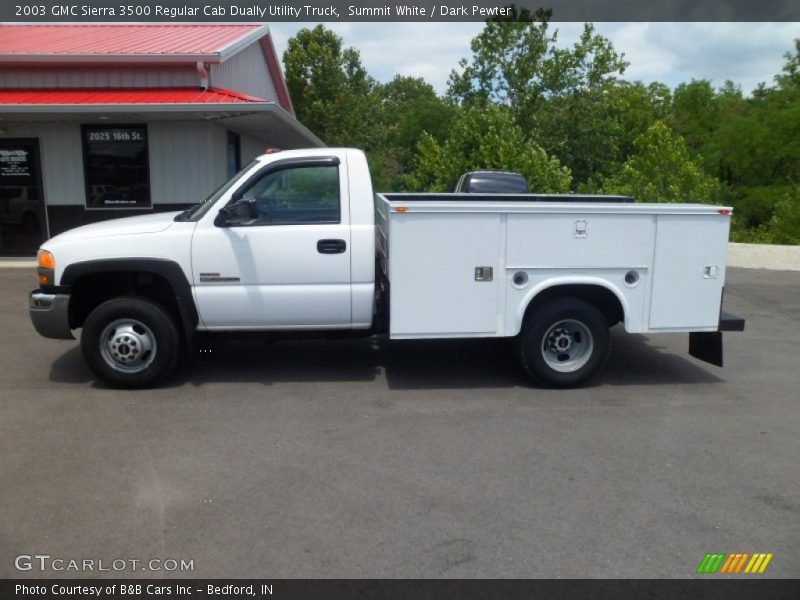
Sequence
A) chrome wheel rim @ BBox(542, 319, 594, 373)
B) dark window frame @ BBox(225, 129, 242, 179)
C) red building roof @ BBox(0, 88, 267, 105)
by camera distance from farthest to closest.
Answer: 1. dark window frame @ BBox(225, 129, 242, 179)
2. red building roof @ BBox(0, 88, 267, 105)
3. chrome wheel rim @ BBox(542, 319, 594, 373)

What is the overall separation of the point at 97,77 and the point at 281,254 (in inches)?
419

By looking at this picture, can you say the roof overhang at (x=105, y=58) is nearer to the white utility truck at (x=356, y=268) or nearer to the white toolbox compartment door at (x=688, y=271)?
the white utility truck at (x=356, y=268)

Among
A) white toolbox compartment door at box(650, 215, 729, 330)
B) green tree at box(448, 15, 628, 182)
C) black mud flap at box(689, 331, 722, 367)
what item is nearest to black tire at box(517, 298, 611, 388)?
white toolbox compartment door at box(650, 215, 729, 330)

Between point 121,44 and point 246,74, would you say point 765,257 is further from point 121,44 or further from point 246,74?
point 121,44

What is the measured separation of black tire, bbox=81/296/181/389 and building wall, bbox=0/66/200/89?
9.68 m

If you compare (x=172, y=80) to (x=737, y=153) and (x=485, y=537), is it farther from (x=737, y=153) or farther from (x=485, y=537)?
(x=737, y=153)

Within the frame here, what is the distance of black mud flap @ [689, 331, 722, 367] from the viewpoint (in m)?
6.81

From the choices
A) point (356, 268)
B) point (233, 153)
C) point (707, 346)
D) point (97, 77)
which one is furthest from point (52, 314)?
point (233, 153)

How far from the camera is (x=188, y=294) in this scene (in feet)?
20.7

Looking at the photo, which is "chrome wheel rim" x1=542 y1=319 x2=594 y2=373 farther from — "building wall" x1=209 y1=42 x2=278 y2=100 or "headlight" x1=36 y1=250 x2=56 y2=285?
"building wall" x1=209 y1=42 x2=278 y2=100

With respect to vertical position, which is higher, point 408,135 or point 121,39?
point 121,39

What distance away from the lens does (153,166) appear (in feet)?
47.7
